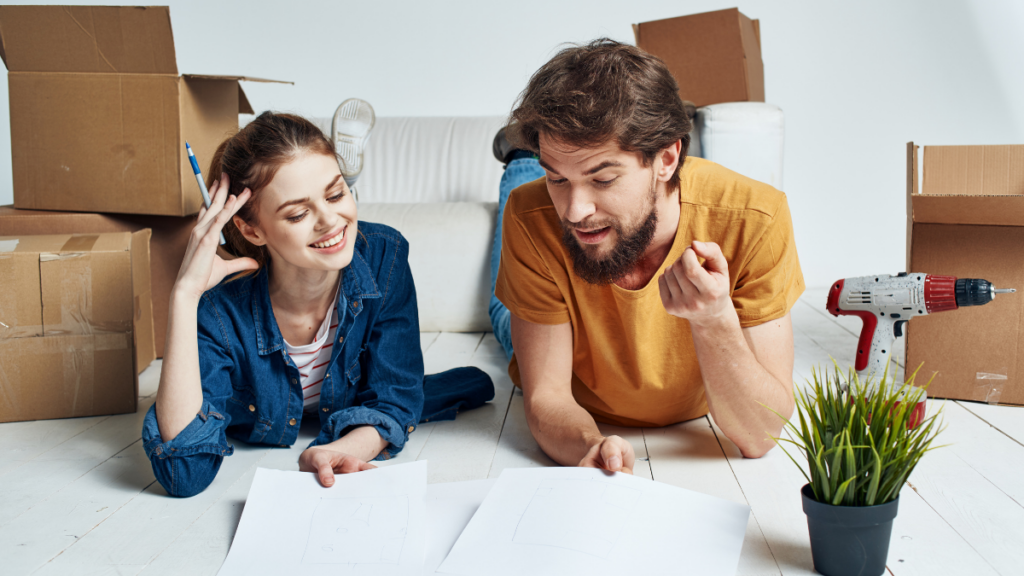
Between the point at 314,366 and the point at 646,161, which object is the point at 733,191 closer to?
the point at 646,161

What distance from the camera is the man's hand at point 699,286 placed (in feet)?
3.19

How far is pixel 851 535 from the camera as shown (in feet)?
2.67

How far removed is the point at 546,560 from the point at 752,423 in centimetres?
49

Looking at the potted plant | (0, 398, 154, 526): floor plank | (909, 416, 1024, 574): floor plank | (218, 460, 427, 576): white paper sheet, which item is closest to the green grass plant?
the potted plant

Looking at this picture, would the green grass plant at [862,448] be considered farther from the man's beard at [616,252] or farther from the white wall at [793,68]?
the white wall at [793,68]

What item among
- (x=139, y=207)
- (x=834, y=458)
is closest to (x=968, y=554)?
(x=834, y=458)

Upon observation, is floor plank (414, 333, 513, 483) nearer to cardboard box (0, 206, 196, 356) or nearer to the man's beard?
the man's beard

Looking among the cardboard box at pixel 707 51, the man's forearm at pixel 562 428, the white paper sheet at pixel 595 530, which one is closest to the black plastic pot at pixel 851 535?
the white paper sheet at pixel 595 530

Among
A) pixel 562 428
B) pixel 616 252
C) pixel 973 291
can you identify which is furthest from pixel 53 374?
pixel 973 291

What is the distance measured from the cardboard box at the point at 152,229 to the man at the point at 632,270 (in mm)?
1129

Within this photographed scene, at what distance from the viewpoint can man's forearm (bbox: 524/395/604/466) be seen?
44.5 inches

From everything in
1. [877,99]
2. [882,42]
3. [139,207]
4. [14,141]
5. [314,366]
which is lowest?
[314,366]

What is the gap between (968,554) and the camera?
94cm

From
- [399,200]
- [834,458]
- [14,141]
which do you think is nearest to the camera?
[834,458]
